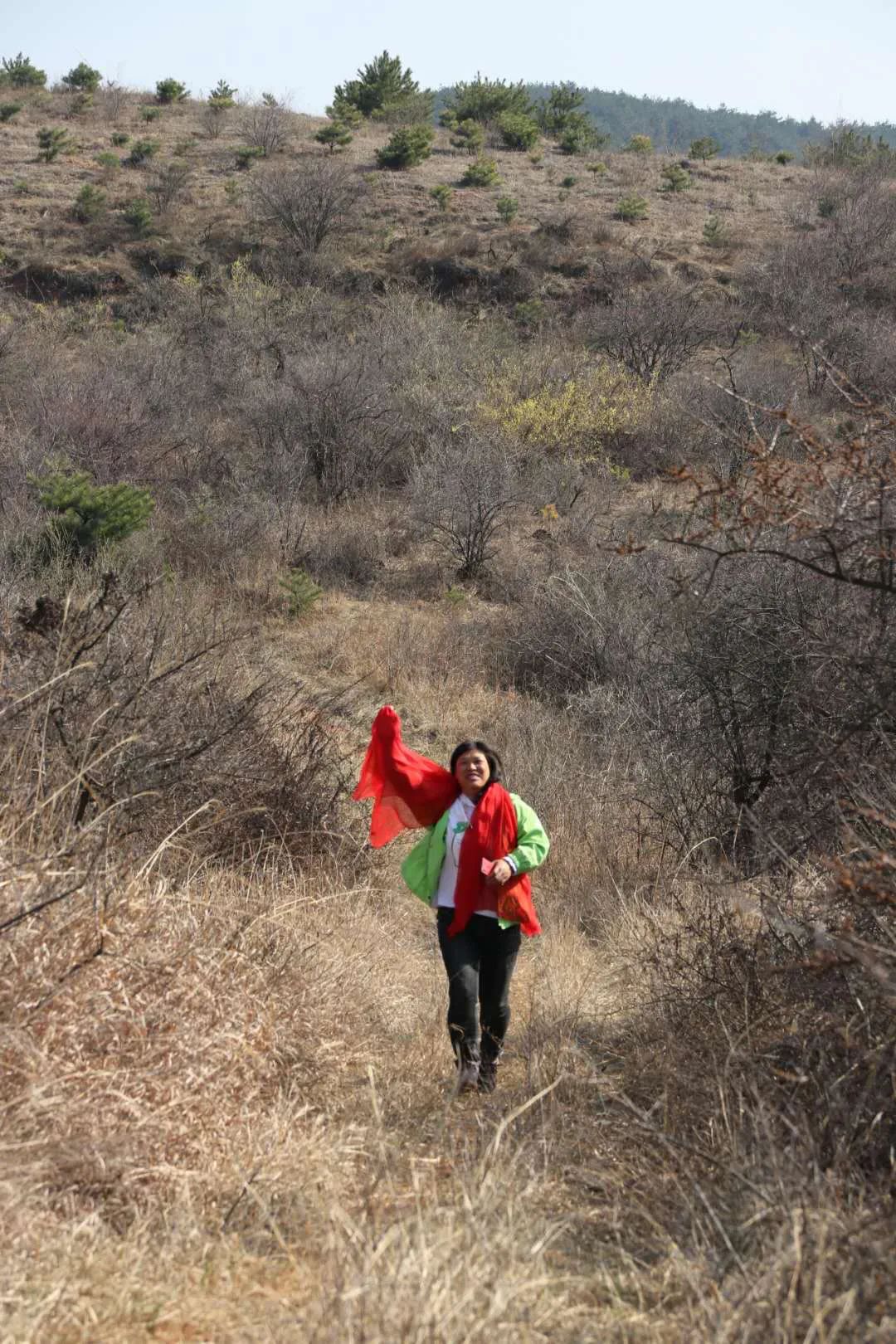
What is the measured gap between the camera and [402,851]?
8414 millimetres

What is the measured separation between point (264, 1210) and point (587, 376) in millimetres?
19031

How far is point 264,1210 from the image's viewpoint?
9.56 ft

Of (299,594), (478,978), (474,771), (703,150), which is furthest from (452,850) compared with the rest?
(703,150)

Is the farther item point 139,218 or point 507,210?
point 507,210

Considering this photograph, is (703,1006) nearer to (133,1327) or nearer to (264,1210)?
(264,1210)

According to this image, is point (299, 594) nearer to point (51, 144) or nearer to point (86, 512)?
point (86, 512)

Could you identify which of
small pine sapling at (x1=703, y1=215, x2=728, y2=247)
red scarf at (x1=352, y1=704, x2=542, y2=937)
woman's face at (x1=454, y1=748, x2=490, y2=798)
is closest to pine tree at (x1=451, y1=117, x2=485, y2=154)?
small pine sapling at (x1=703, y1=215, x2=728, y2=247)

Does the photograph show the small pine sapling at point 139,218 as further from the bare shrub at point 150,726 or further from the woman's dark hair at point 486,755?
the woman's dark hair at point 486,755

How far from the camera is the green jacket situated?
4.55m

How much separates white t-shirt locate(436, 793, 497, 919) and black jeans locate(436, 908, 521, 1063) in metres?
0.05

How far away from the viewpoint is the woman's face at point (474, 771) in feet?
15.1

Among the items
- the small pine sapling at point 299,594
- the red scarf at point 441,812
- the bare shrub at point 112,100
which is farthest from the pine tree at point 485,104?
the red scarf at point 441,812

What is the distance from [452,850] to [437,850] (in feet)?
0.21

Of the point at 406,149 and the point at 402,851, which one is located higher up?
the point at 406,149
